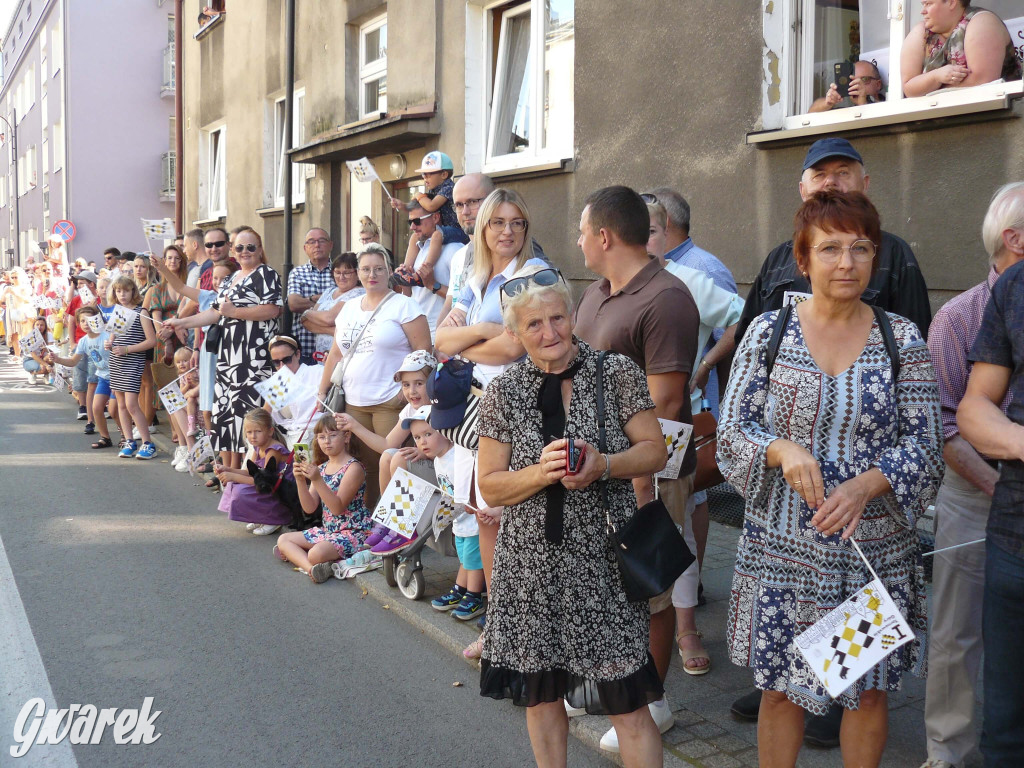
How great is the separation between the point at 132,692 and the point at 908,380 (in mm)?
3524

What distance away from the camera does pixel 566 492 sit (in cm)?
313

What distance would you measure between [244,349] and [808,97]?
4.82m

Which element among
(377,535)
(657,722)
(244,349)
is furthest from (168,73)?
(657,722)

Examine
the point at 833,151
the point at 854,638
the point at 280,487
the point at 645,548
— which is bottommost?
the point at 280,487

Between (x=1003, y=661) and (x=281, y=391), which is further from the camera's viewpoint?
(x=281, y=391)

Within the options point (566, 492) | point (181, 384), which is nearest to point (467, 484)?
point (566, 492)

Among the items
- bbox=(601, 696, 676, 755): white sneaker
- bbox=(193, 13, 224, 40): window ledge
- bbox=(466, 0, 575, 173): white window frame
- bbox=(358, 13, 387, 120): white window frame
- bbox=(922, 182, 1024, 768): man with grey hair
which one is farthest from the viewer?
bbox=(193, 13, 224, 40): window ledge

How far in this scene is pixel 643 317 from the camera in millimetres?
3705

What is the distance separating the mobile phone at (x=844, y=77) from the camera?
6.53 metres

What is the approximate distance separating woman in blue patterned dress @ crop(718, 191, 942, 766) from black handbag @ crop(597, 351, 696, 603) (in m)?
0.24

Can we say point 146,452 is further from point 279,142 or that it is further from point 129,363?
point 279,142

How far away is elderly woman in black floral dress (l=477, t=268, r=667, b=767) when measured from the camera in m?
3.12

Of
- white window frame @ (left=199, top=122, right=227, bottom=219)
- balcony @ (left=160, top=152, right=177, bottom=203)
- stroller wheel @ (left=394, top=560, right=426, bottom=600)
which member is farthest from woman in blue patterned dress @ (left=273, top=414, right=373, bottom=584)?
balcony @ (left=160, top=152, right=177, bottom=203)

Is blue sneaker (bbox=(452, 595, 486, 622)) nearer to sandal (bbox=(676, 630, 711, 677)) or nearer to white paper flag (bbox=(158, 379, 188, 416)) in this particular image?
sandal (bbox=(676, 630, 711, 677))
